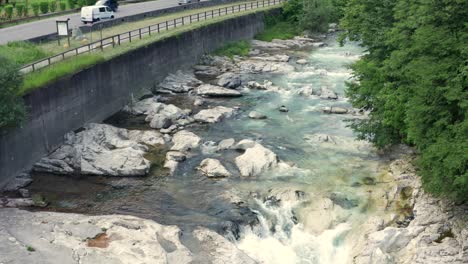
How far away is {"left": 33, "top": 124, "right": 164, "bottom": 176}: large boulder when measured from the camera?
2945 cm

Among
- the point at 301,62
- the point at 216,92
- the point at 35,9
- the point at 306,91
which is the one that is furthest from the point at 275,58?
the point at 35,9

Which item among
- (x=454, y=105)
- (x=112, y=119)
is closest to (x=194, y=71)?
(x=112, y=119)

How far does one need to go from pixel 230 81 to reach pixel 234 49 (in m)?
12.6

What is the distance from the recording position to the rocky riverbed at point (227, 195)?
71.2 ft

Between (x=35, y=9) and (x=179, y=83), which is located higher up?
(x=35, y=9)

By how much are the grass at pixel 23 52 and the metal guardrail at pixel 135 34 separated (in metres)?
1.31

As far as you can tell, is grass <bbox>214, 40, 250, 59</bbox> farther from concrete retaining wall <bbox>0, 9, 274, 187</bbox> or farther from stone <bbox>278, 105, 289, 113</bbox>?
stone <bbox>278, 105, 289, 113</bbox>

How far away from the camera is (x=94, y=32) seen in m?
47.9

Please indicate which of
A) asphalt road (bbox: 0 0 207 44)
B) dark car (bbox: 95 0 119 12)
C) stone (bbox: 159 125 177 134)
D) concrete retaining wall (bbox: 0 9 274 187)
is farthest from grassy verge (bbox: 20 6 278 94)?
dark car (bbox: 95 0 119 12)

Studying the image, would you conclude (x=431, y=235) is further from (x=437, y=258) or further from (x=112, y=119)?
(x=112, y=119)

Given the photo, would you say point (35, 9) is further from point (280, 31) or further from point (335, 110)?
point (335, 110)

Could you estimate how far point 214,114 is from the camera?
38062mm

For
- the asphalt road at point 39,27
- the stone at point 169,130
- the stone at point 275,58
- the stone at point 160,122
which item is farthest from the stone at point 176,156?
the stone at point 275,58

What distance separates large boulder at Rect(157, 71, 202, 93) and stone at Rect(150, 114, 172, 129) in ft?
25.5
